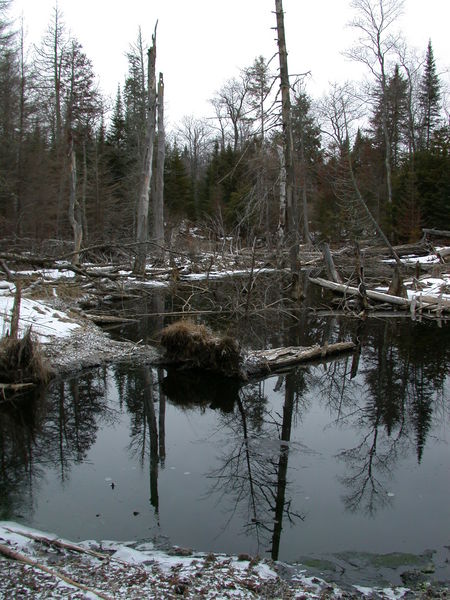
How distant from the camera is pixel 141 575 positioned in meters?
3.28

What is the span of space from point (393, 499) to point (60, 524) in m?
2.96

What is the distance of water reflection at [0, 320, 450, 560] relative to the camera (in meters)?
4.50

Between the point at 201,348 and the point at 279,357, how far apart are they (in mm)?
1358

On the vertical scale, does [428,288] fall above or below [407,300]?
above

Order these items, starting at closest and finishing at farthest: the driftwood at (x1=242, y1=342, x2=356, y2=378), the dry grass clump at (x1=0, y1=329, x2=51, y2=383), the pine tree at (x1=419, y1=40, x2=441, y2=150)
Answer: the dry grass clump at (x1=0, y1=329, x2=51, y2=383) < the driftwood at (x1=242, y1=342, x2=356, y2=378) < the pine tree at (x1=419, y1=40, x2=441, y2=150)

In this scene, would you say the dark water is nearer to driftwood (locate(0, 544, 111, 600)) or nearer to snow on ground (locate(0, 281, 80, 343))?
driftwood (locate(0, 544, 111, 600))

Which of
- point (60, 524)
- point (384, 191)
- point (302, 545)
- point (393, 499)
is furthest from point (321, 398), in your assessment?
point (384, 191)

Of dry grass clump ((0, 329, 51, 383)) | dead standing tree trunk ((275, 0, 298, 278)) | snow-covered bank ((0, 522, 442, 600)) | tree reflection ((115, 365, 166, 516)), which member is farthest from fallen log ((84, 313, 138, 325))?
snow-covered bank ((0, 522, 442, 600))

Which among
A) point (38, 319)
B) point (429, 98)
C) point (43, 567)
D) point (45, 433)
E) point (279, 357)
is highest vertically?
point (429, 98)

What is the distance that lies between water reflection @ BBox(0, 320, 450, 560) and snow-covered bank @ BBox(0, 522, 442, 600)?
366 mm

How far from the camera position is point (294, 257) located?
15.0 meters

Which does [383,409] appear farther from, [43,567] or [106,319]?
[106,319]

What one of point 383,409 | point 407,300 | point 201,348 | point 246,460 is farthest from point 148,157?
point 246,460

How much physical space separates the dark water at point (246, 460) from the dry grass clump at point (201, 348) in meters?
0.28
